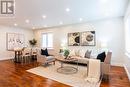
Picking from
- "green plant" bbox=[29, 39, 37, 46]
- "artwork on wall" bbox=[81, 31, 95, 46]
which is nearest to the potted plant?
"green plant" bbox=[29, 39, 37, 46]

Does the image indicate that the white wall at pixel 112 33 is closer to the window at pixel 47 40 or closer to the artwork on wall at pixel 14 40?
the window at pixel 47 40

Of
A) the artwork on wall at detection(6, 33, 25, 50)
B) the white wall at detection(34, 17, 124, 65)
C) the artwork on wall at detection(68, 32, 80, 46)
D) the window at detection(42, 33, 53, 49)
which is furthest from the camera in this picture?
the window at detection(42, 33, 53, 49)

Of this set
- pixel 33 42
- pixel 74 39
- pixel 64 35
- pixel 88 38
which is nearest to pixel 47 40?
pixel 33 42

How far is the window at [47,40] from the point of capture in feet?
28.2

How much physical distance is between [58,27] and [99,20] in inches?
130

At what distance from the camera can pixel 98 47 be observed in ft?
19.7

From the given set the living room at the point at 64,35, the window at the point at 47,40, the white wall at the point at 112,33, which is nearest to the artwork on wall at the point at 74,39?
the living room at the point at 64,35

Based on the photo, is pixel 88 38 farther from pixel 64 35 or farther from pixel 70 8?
pixel 70 8

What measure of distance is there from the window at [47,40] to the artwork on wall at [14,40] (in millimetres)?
1822

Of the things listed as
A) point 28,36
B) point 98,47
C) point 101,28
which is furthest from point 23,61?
point 101,28

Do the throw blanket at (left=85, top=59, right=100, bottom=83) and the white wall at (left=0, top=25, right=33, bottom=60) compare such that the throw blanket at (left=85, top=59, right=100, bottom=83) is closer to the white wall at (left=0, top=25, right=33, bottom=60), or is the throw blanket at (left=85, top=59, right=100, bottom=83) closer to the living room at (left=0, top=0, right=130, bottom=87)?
the living room at (left=0, top=0, right=130, bottom=87)

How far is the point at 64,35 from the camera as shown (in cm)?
761

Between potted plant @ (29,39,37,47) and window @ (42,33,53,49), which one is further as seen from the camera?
potted plant @ (29,39,37,47)

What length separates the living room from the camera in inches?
139
